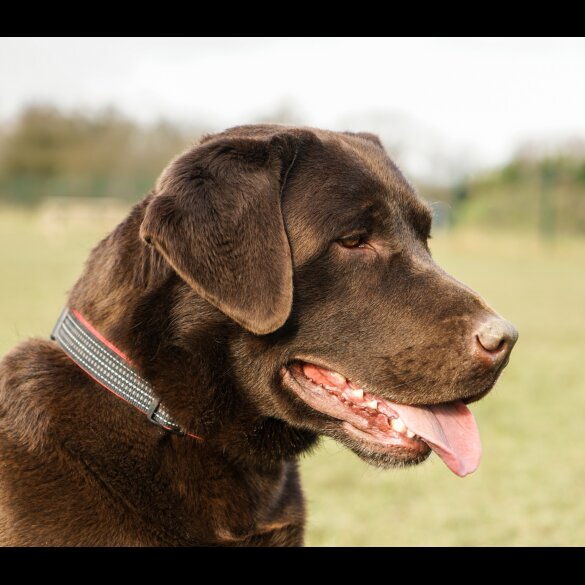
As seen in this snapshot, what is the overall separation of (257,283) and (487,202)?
29718 millimetres

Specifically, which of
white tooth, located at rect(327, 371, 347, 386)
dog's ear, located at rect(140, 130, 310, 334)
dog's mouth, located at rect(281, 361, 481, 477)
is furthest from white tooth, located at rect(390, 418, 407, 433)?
dog's ear, located at rect(140, 130, 310, 334)

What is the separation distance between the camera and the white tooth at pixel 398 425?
2.82 m

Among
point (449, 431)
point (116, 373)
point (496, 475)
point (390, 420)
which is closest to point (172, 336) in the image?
point (116, 373)

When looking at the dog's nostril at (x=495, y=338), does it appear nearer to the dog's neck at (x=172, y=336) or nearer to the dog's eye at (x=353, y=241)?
the dog's eye at (x=353, y=241)

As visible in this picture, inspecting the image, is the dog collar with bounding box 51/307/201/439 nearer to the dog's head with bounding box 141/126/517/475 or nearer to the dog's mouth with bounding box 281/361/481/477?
the dog's head with bounding box 141/126/517/475

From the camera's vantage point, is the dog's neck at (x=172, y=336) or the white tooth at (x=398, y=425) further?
the white tooth at (x=398, y=425)

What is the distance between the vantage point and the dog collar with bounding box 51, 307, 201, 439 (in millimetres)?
2643

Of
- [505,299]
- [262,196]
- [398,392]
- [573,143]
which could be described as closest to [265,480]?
[398,392]

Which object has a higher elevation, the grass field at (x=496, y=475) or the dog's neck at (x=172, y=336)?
the dog's neck at (x=172, y=336)

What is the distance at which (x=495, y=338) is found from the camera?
2.69 metres

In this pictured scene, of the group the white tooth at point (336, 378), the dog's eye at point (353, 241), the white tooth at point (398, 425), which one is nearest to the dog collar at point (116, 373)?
the white tooth at point (336, 378)

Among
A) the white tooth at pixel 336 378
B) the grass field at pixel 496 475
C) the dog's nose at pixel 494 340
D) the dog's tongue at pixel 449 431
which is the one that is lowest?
the grass field at pixel 496 475
